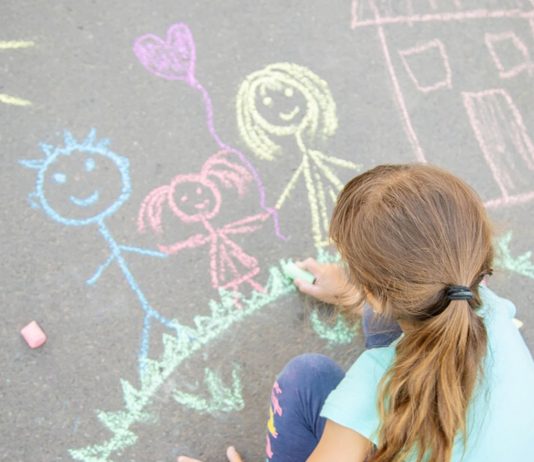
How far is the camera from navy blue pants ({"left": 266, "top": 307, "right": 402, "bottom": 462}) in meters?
1.45

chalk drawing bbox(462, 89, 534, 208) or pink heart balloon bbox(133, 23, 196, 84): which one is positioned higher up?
pink heart balloon bbox(133, 23, 196, 84)

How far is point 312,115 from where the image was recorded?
206cm

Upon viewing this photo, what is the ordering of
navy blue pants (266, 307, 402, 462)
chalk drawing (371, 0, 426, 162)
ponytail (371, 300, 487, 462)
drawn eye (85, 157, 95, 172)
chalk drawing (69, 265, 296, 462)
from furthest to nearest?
chalk drawing (371, 0, 426, 162)
drawn eye (85, 157, 95, 172)
chalk drawing (69, 265, 296, 462)
navy blue pants (266, 307, 402, 462)
ponytail (371, 300, 487, 462)

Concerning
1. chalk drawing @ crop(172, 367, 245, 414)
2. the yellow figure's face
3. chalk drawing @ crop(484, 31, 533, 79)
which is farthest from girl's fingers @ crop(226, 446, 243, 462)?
chalk drawing @ crop(484, 31, 533, 79)

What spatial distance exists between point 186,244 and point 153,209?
16cm

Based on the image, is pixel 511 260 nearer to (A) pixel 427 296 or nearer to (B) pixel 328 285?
(B) pixel 328 285

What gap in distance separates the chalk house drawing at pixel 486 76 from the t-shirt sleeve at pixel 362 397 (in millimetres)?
1089

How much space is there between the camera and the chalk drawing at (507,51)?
2277 millimetres

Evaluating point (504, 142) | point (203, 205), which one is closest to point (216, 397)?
point (203, 205)

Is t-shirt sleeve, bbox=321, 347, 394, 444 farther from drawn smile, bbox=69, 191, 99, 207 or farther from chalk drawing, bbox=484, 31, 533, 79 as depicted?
chalk drawing, bbox=484, 31, 533, 79

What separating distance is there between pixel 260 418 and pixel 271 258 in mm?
510

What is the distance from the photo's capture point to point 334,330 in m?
1.88

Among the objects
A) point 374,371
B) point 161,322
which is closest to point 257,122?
point 161,322

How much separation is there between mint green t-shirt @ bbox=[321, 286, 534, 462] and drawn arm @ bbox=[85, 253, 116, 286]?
0.91m
